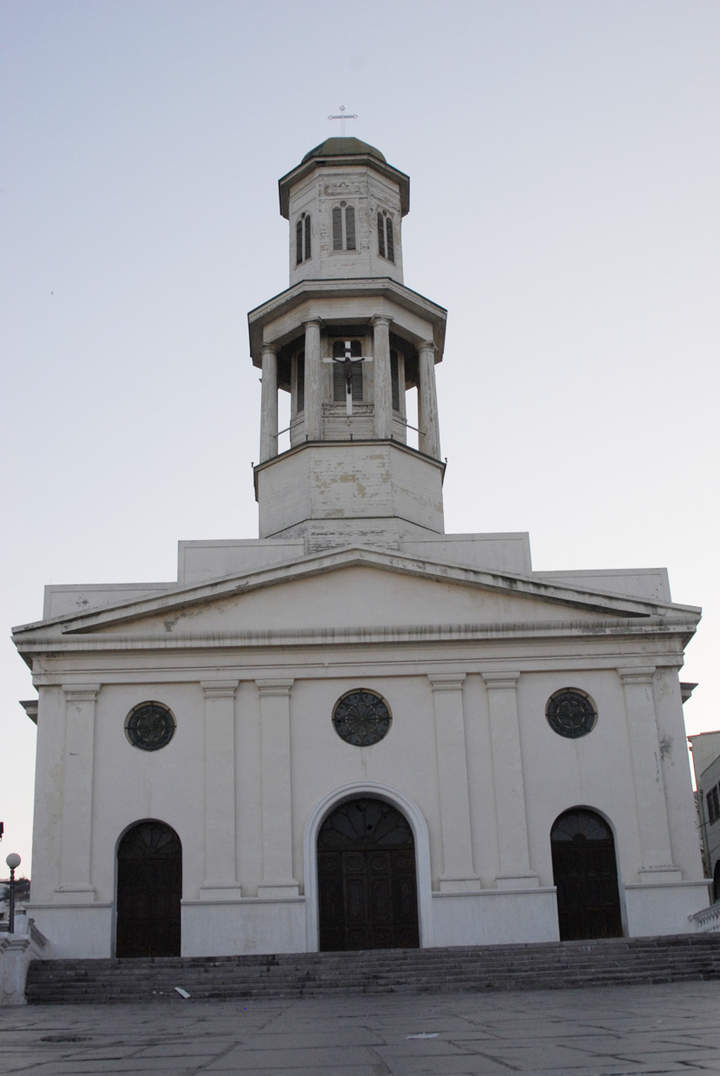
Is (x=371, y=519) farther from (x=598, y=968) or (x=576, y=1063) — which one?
(x=576, y=1063)

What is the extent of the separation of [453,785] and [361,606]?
4356mm

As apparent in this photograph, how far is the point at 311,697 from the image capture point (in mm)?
25891

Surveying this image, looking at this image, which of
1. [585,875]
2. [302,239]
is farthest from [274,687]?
[302,239]

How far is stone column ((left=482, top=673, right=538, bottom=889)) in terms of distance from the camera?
24688 mm

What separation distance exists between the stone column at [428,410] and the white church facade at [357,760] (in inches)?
207

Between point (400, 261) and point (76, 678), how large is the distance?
48.6 feet

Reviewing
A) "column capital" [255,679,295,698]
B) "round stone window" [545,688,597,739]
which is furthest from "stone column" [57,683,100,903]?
"round stone window" [545,688,597,739]

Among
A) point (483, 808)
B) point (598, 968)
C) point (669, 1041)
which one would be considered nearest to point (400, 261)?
point (483, 808)

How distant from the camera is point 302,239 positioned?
33.3m

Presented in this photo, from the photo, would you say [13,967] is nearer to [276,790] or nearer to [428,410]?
[276,790]

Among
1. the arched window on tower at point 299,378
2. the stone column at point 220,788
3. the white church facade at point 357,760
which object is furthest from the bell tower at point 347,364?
the stone column at point 220,788

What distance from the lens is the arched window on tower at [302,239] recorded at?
A: 108 feet

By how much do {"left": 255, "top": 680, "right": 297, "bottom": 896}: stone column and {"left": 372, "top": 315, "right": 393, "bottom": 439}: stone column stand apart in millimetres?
7243

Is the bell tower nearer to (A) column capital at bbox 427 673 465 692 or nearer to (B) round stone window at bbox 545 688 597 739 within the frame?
(A) column capital at bbox 427 673 465 692
